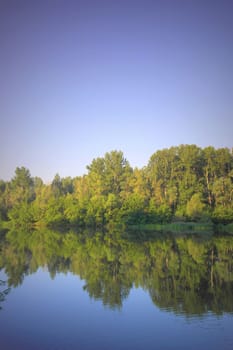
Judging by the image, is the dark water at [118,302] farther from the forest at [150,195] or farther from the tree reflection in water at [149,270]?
the forest at [150,195]

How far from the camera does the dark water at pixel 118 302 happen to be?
8.59 m

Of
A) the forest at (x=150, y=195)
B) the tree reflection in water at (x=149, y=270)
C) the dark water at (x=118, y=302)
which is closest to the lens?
the dark water at (x=118, y=302)

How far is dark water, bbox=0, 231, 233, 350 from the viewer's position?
859cm

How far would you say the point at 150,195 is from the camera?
2050 inches

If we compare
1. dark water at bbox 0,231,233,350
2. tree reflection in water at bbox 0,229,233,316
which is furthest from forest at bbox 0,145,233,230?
dark water at bbox 0,231,233,350

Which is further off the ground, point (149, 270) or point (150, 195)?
point (150, 195)

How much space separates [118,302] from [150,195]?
40478mm

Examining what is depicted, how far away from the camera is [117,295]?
1271cm

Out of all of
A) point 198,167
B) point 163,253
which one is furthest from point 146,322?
point 198,167

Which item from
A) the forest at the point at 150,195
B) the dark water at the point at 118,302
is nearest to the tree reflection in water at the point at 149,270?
the dark water at the point at 118,302

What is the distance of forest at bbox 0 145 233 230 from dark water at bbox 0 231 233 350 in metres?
23.8

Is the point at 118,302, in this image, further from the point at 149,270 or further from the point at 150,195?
the point at 150,195

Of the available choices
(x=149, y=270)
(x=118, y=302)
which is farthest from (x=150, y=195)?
(x=118, y=302)

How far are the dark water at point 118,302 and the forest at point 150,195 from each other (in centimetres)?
2380
